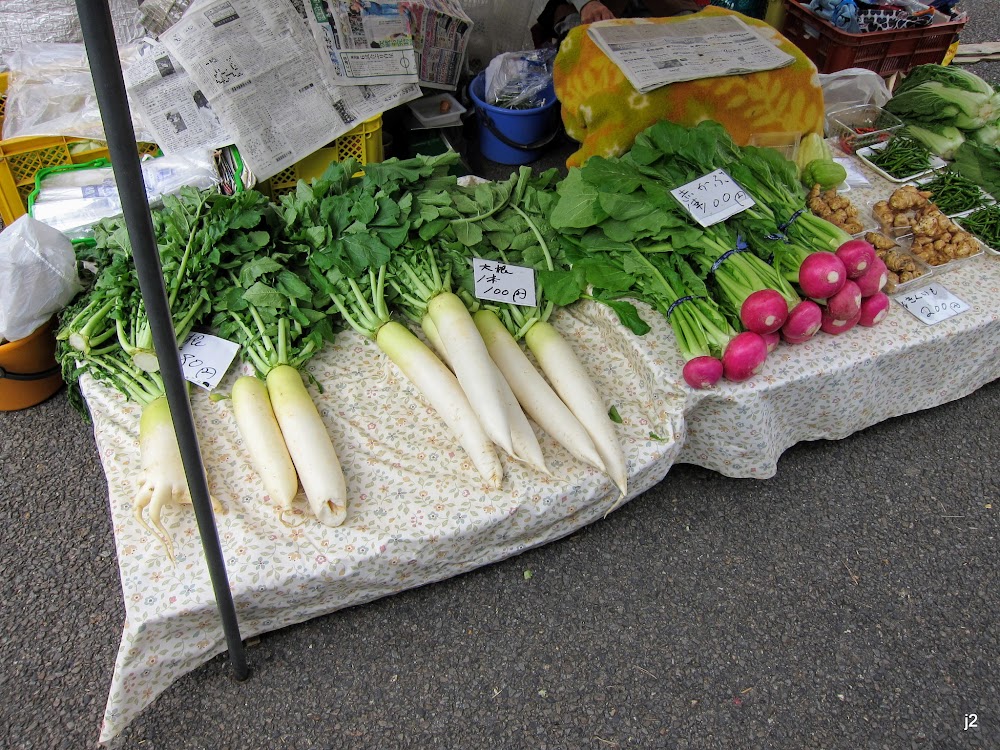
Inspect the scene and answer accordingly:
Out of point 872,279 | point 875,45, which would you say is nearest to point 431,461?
point 872,279

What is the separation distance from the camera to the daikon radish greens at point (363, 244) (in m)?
2.12

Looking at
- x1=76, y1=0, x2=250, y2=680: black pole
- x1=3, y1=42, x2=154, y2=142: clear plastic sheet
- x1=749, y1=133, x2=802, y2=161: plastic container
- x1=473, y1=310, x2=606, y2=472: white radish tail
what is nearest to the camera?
x1=76, y1=0, x2=250, y2=680: black pole

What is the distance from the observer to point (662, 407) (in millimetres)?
2088

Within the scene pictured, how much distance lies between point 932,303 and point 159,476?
237 cm

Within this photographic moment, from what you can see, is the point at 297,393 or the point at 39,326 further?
the point at 39,326

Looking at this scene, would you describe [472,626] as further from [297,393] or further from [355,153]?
[355,153]

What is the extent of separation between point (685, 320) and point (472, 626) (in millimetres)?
1063

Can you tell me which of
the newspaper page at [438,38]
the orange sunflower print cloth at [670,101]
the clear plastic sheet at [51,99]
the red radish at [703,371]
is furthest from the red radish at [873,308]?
the clear plastic sheet at [51,99]

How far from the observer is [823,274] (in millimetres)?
2045

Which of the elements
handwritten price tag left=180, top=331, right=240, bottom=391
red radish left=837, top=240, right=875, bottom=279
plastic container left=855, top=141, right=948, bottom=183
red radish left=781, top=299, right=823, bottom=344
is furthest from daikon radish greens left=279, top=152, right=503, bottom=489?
plastic container left=855, top=141, right=948, bottom=183

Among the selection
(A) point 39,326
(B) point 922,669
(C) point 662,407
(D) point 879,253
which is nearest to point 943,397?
(D) point 879,253

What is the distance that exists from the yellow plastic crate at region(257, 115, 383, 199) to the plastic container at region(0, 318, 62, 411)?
1.02 meters

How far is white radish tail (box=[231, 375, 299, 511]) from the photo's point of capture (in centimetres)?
182

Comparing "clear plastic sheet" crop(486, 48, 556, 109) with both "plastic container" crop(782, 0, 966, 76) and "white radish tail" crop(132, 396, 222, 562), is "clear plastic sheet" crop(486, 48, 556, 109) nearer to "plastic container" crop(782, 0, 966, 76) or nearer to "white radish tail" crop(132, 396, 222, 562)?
"plastic container" crop(782, 0, 966, 76)
